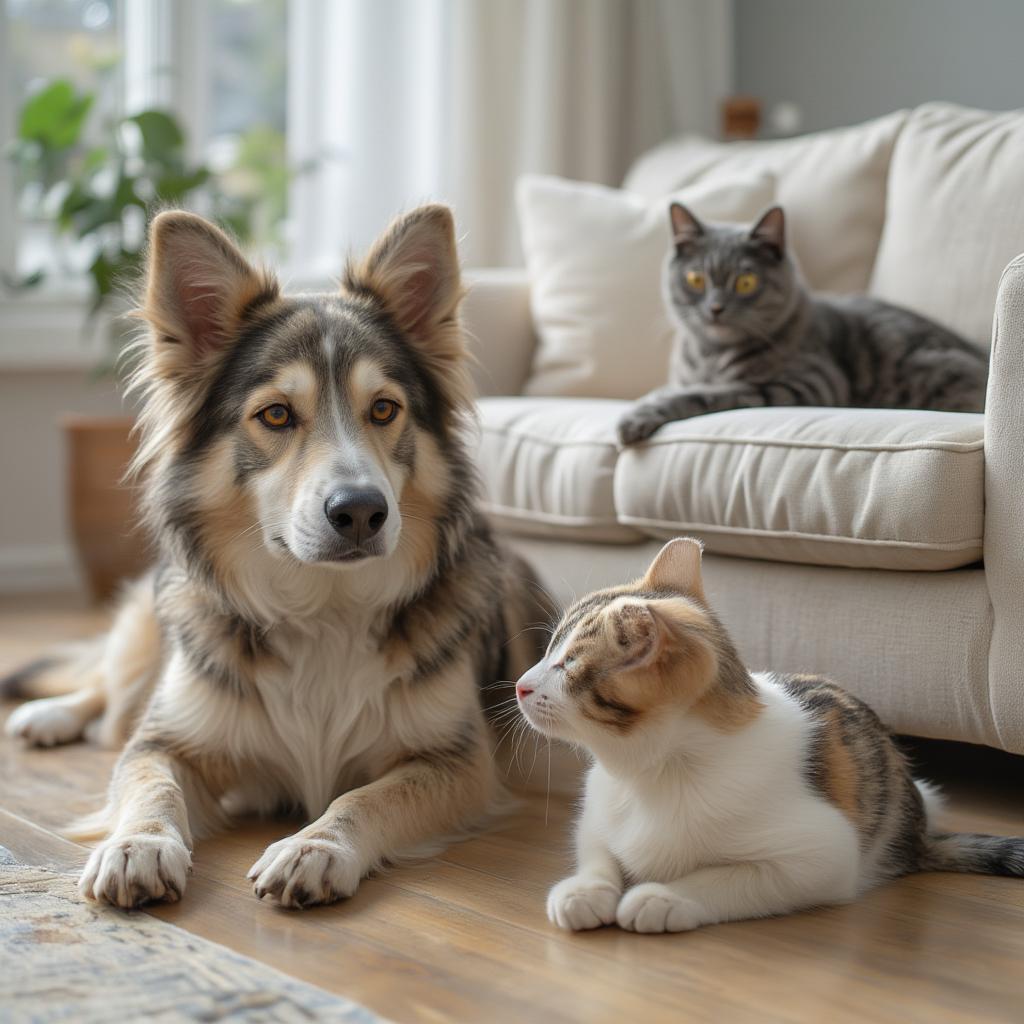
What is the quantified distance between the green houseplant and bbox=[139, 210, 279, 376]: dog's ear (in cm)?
196

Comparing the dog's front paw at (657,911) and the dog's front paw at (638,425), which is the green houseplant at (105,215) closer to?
the dog's front paw at (638,425)

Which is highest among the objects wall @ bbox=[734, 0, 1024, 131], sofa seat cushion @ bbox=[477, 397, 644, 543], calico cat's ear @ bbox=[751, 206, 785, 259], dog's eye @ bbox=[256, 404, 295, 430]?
wall @ bbox=[734, 0, 1024, 131]

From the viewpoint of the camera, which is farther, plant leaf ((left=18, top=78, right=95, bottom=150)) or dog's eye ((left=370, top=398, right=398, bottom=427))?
plant leaf ((left=18, top=78, right=95, bottom=150))

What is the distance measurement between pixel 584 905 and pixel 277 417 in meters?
0.84

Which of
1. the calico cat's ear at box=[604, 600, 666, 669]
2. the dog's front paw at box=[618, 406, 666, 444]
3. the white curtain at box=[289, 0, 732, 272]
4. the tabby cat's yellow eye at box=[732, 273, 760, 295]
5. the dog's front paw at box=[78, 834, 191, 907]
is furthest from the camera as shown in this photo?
the white curtain at box=[289, 0, 732, 272]

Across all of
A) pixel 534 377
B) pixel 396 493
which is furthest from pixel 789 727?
pixel 534 377

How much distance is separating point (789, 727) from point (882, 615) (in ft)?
1.84

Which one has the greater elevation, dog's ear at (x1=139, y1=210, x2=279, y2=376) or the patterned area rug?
dog's ear at (x1=139, y1=210, x2=279, y2=376)

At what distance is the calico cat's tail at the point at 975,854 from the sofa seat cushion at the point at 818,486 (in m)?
0.46

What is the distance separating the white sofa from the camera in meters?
2.05

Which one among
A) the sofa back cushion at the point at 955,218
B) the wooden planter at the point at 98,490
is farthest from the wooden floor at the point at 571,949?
the wooden planter at the point at 98,490

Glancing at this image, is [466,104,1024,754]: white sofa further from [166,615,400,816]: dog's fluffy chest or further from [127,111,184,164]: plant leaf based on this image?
[127,111,184,164]: plant leaf

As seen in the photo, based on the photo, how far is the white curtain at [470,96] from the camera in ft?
15.1

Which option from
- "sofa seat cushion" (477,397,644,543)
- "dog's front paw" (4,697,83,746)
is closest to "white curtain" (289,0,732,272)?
"sofa seat cushion" (477,397,644,543)
